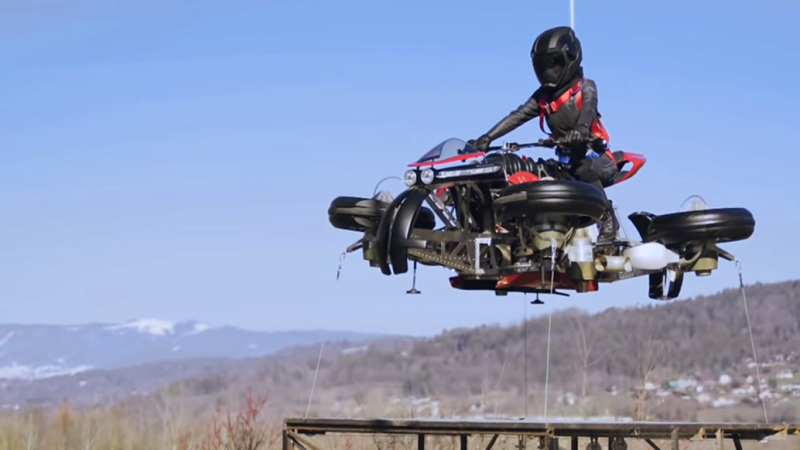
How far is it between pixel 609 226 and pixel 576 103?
5.96 feet

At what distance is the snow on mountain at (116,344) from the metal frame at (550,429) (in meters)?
26.3

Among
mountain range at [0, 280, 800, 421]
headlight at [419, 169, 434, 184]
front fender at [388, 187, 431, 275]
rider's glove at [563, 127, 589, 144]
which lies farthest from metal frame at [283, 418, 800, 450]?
mountain range at [0, 280, 800, 421]

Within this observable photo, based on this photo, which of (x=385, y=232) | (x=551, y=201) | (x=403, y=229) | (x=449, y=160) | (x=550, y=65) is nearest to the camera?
(x=551, y=201)

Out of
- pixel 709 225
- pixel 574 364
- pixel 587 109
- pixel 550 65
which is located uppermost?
pixel 574 364

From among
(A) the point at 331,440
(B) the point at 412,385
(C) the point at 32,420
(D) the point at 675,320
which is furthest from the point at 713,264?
(D) the point at 675,320

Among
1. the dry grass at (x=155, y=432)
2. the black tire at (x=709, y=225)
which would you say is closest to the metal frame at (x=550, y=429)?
the black tire at (x=709, y=225)

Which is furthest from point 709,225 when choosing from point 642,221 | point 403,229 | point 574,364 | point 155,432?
point 574,364

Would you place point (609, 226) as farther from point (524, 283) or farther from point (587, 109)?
point (587, 109)

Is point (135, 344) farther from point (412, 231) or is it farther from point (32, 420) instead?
point (412, 231)

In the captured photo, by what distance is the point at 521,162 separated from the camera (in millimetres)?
16297

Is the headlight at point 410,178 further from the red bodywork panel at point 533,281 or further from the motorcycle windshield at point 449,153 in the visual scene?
the red bodywork panel at point 533,281

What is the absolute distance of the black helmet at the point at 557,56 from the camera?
54.2 feet

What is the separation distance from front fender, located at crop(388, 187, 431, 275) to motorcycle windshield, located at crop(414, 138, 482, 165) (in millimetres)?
505

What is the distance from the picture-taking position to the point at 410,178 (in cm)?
1584
